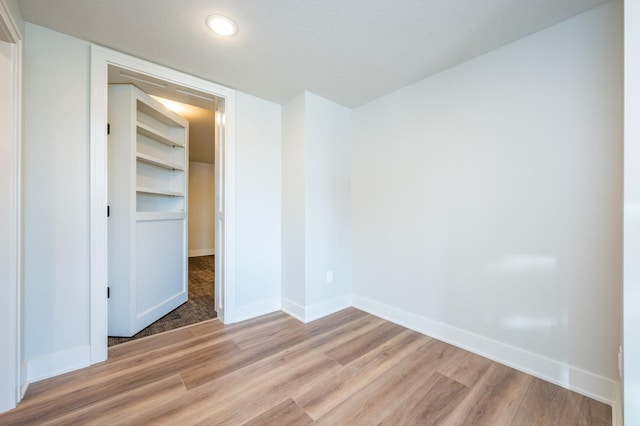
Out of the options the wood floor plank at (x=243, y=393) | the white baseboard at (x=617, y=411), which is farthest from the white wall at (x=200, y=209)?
the white baseboard at (x=617, y=411)

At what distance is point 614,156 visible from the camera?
1442 mm

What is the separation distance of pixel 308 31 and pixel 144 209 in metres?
2.37

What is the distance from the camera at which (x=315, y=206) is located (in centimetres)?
266

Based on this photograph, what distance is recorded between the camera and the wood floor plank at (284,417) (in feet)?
4.34

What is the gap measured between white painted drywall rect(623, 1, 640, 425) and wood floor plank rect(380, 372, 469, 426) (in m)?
0.71

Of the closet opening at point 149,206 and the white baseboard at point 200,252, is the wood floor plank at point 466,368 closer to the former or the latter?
the closet opening at point 149,206

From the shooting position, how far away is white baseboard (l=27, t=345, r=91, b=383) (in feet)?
5.38

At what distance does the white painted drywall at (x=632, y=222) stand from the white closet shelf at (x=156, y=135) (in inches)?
129

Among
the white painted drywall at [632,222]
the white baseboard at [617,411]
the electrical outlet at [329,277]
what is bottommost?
the white baseboard at [617,411]

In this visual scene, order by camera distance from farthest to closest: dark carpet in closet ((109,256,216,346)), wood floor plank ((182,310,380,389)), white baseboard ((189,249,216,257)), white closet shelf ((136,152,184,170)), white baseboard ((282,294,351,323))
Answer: white baseboard ((189,249,216,257))
white baseboard ((282,294,351,323))
white closet shelf ((136,152,184,170))
dark carpet in closet ((109,256,216,346))
wood floor plank ((182,310,380,389))

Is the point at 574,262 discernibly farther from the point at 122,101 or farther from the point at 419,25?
the point at 122,101

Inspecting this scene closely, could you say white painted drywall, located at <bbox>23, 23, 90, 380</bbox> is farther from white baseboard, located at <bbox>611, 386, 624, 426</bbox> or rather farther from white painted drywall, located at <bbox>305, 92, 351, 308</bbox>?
white baseboard, located at <bbox>611, 386, 624, 426</bbox>

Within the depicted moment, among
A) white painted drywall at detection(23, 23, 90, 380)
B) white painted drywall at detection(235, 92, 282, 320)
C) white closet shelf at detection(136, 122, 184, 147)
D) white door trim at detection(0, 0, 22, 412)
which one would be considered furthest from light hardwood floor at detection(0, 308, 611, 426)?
white closet shelf at detection(136, 122, 184, 147)

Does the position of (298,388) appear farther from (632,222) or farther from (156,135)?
(156,135)
